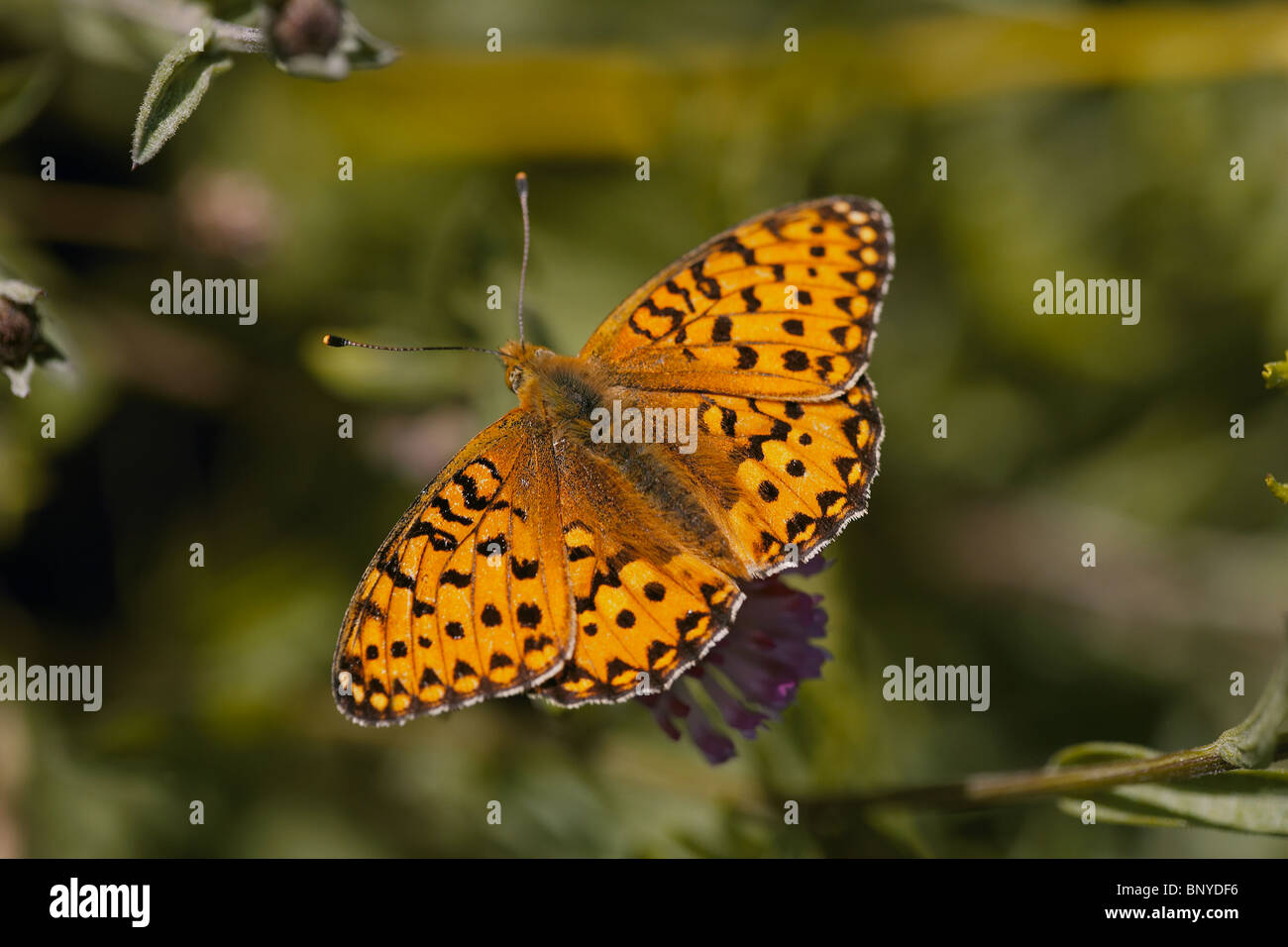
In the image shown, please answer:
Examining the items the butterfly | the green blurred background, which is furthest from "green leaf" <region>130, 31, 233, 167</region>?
the green blurred background

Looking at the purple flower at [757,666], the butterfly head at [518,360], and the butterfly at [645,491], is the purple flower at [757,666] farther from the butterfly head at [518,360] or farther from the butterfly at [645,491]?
the butterfly head at [518,360]

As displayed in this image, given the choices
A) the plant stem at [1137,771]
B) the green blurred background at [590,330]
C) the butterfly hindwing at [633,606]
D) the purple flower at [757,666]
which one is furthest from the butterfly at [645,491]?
→ the green blurred background at [590,330]

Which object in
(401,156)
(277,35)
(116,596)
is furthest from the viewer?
(401,156)

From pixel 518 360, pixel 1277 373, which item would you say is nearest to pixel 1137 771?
pixel 1277 373

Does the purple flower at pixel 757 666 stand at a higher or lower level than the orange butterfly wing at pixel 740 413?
lower

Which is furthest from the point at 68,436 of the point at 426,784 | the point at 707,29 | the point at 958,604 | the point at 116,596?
the point at 958,604

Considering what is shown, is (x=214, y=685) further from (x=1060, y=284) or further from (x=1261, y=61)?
(x=1261, y=61)

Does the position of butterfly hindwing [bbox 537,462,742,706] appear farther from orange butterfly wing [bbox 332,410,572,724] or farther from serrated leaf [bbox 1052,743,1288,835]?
serrated leaf [bbox 1052,743,1288,835]
